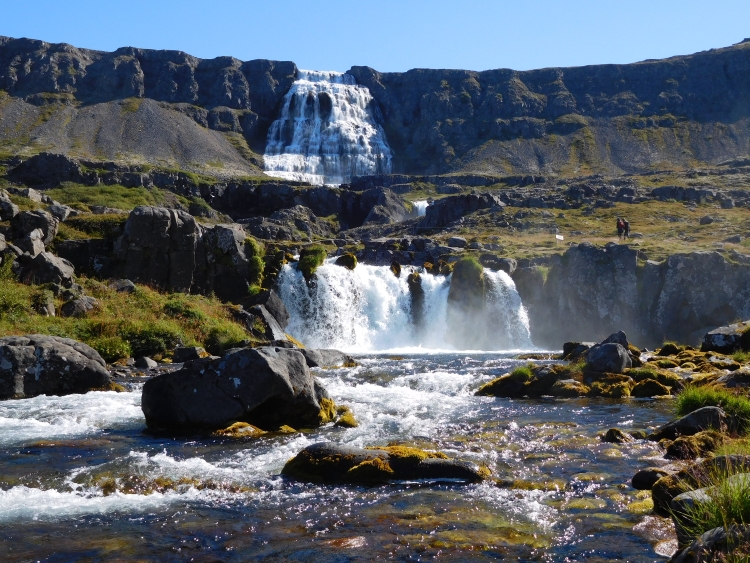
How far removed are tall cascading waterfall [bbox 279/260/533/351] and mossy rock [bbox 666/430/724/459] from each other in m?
32.8

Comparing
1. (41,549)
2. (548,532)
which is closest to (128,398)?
(41,549)

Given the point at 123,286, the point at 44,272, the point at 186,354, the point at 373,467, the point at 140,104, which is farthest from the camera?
the point at 140,104

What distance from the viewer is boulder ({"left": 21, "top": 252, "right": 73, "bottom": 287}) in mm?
31641

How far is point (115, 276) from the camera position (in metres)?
38.2

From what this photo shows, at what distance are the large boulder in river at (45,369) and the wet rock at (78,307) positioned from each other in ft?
25.6

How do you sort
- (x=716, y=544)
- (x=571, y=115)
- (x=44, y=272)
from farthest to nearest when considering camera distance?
1. (x=571, y=115)
2. (x=44, y=272)
3. (x=716, y=544)

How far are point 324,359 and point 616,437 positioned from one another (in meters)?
17.2

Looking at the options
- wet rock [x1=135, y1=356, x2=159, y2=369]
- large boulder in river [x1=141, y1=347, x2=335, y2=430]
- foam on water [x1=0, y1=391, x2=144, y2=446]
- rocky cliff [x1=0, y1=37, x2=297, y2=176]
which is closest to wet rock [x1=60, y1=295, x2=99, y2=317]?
wet rock [x1=135, y1=356, x2=159, y2=369]

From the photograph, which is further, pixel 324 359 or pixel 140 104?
pixel 140 104

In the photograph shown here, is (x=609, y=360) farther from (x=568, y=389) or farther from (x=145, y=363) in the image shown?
(x=145, y=363)

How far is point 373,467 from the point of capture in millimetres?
11914

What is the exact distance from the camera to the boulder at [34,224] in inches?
1379

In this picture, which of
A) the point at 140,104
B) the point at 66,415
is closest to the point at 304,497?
the point at 66,415

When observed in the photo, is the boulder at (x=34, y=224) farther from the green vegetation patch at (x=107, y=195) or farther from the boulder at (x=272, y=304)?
the green vegetation patch at (x=107, y=195)
